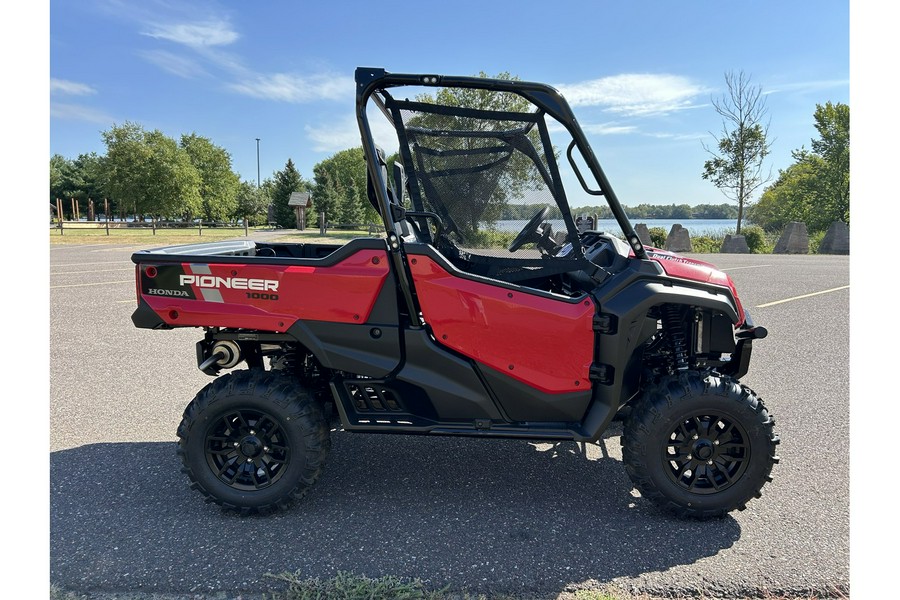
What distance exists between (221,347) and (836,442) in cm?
413

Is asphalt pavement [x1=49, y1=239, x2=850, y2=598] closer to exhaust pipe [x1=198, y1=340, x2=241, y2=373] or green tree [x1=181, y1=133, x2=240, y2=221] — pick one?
exhaust pipe [x1=198, y1=340, x2=241, y2=373]

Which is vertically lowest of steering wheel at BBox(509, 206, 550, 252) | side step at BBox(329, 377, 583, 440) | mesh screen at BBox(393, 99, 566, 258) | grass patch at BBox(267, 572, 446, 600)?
grass patch at BBox(267, 572, 446, 600)

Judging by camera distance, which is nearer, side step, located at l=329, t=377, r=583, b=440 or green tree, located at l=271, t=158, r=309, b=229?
side step, located at l=329, t=377, r=583, b=440

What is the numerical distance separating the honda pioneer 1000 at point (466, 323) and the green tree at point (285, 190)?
2273 inches

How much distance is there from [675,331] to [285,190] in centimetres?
6294

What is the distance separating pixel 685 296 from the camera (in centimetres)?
289

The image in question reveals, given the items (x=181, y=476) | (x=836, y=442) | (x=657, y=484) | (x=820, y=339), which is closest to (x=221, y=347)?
(x=181, y=476)

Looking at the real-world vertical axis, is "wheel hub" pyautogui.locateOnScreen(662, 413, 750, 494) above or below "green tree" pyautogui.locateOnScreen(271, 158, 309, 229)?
below

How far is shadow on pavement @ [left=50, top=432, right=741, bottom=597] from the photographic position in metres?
2.51

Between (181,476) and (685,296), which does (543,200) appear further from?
(181,476)

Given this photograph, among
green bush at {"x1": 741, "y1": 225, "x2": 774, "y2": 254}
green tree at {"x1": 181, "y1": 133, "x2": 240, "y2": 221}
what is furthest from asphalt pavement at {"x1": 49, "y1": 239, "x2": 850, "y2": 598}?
green tree at {"x1": 181, "y1": 133, "x2": 240, "y2": 221}

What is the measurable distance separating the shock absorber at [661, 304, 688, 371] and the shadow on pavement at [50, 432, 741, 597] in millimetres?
814

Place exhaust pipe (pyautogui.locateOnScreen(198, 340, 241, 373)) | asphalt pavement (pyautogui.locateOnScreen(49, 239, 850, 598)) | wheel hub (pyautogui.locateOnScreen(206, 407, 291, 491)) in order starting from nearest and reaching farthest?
asphalt pavement (pyautogui.locateOnScreen(49, 239, 850, 598)), wheel hub (pyautogui.locateOnScreen(206, 407, 291, 491)), exhaust pipe (pyautogui.locateOnScreen(198, 340, 241, 373))

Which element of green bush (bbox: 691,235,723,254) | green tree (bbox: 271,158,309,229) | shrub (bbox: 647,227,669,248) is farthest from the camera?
green tree (bbox: 271,158,309,229)
